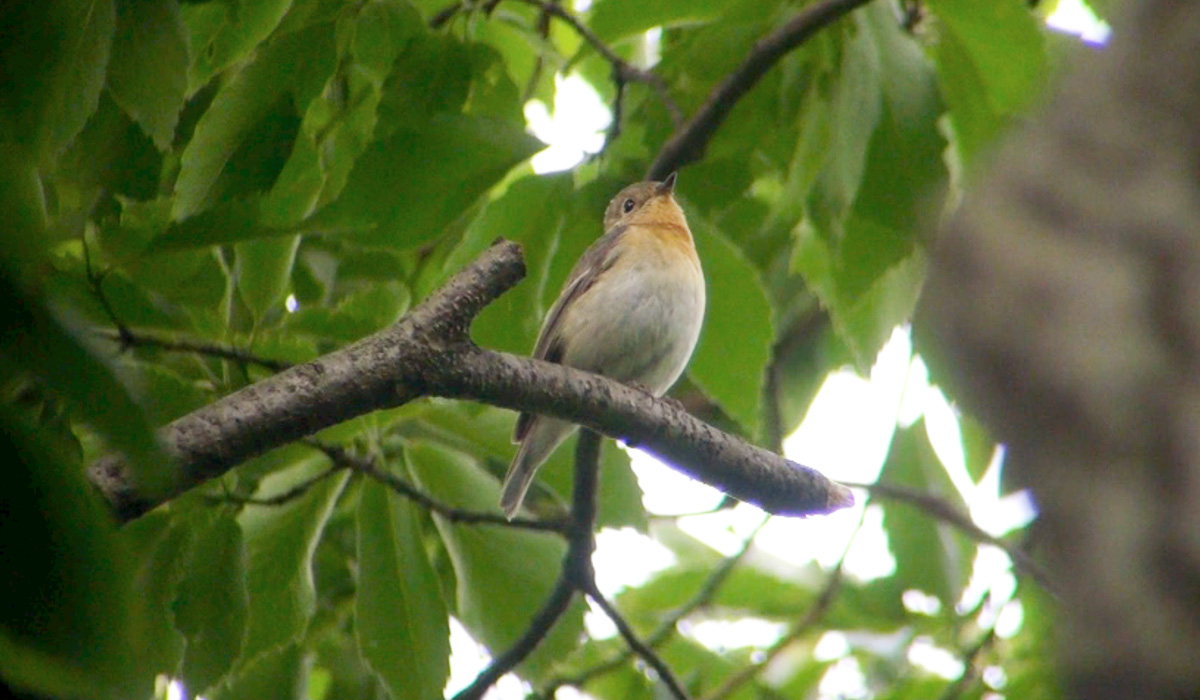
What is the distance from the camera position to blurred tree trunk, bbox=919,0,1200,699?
1353 millimetres

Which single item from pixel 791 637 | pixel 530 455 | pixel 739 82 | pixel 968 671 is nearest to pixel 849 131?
pixel 739 82

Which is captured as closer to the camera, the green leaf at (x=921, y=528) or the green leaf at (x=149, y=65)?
the green leaf at (x=149, y=65)

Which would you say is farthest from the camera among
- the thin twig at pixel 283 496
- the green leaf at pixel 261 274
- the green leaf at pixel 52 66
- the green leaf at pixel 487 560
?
the green leaf at pixel 487 560

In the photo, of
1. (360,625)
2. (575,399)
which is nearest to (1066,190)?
(575,399)

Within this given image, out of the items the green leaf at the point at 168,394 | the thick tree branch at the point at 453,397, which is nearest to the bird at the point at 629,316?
the thick tree branch at the point at 453,397

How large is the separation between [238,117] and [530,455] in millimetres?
2528

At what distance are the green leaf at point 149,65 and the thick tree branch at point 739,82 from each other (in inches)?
101

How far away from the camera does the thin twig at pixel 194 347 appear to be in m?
4.24

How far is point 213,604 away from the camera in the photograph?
4.41m

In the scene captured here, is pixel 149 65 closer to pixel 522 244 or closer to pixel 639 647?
pixel 522 244

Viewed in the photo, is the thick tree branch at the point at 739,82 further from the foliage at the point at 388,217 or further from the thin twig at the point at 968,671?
the thin twig at the point at 968,671

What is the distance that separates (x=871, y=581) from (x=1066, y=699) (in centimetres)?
642

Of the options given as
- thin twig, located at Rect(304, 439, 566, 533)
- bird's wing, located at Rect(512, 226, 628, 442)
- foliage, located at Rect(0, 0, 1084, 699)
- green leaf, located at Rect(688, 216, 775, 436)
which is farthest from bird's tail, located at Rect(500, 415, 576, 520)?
green leaf, located at Rect(688, 216, 775, 436)

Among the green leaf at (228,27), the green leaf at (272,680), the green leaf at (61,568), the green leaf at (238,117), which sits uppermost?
the green leaf at (228,27)
